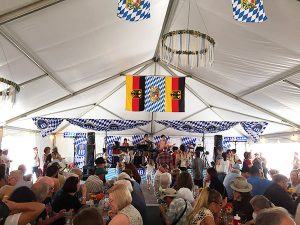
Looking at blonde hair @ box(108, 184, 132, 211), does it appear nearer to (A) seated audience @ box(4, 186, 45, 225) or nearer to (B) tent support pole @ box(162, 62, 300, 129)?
(A) seated audience @ box(4, 186, 45, 225)

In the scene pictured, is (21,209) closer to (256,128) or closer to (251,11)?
(251,11)

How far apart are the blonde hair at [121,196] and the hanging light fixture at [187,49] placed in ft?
10.1

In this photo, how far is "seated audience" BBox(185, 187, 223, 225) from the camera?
112 inches

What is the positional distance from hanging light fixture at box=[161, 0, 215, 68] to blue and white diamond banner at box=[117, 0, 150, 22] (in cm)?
87

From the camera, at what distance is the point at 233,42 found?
659 cm

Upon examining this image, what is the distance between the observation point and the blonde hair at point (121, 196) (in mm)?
2812

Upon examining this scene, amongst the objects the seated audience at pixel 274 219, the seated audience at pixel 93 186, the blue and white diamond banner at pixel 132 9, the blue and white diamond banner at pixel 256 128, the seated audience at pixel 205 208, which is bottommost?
the seated audience at pixel 93 186

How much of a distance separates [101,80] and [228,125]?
572cm

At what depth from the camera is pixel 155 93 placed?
395 inches

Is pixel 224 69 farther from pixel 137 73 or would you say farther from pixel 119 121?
pixel 119 121

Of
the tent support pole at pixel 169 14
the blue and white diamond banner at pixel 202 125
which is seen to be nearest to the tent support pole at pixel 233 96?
the blue and white diamond banner at pixel 202 125

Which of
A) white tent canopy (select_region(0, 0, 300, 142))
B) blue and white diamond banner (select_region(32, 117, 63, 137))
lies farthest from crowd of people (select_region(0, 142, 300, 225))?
blue and white diamond banner (select_region(32, 117, 63, 137))

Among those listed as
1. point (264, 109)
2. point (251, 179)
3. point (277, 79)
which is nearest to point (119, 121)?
point (264, 109)

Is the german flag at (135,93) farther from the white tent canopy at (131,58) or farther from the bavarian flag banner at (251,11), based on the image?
the bavarian flag banner at (251,11)
